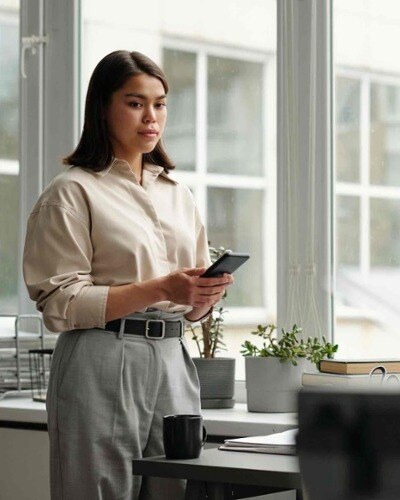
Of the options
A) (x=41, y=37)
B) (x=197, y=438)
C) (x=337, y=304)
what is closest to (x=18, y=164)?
(x=41, y=37)

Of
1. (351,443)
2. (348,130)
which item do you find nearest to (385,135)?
(348,130)

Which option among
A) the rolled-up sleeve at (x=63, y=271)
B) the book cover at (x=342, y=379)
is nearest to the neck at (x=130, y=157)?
the rolled-up sleeve at (x=63, y=271)

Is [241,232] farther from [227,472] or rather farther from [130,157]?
[227,472]

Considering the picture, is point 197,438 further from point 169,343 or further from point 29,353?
point 29,353

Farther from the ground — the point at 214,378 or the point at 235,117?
the point at 235,117

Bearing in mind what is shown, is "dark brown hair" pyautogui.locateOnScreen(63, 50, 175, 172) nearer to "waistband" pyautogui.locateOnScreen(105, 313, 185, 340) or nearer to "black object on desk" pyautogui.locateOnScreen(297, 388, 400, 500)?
"waistband" pyautogui.locateOnScreen(105, 313, 185, 340)

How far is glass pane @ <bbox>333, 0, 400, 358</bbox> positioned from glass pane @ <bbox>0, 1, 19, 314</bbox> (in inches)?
52.0

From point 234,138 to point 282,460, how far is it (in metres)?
1.76

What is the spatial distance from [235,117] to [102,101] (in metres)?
1.16

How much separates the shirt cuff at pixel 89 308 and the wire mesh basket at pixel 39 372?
1.36m

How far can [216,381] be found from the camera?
3.34 metres

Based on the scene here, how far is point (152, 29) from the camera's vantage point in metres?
3.84

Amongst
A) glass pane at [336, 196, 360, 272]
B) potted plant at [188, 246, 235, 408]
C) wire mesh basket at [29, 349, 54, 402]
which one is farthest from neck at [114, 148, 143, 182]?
wire mesh basket at [29, 349, 54, 402]

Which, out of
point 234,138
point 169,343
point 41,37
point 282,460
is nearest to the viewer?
point 282,460
